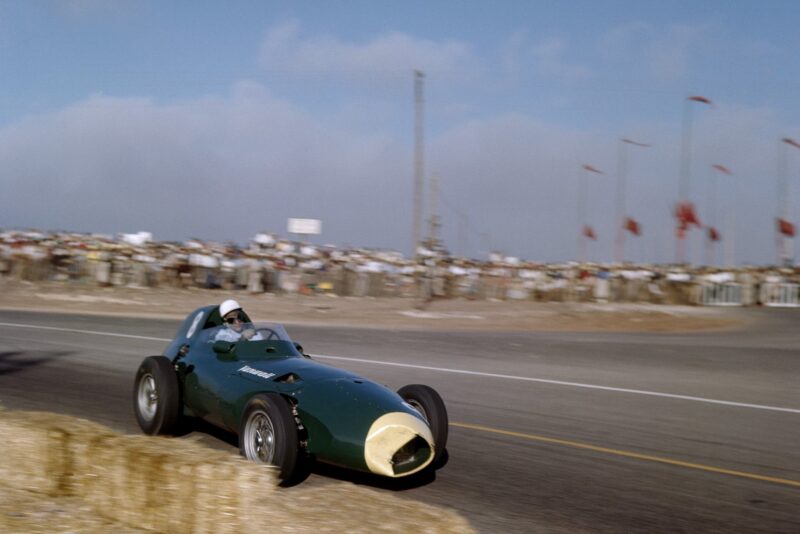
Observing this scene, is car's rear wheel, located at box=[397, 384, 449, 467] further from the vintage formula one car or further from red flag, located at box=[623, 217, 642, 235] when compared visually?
red flag, located at box=[623, 217, 642, 235]

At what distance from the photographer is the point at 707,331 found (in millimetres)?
27641

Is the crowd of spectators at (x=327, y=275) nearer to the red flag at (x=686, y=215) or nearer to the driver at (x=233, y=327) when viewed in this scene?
the red flag at (x=686, y=215)

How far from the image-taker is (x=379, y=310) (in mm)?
29594

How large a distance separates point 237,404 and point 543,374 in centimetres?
866

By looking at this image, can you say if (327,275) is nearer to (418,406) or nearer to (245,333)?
(245,333)

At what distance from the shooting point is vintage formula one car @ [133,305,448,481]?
6535 millimetres

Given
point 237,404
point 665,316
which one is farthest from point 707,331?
point 237,404

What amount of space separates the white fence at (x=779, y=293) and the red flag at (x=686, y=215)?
447 centimetres

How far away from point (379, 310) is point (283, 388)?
2244 cm

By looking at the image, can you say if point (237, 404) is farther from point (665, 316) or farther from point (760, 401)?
point (665, 316)

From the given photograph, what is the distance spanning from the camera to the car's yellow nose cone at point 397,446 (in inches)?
254

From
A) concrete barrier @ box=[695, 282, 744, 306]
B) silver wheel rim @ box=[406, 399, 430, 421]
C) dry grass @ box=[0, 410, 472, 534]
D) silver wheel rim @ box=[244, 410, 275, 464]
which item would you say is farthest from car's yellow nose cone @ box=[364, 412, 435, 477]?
concrete barrier @ box=[695, 282, 744, 306]

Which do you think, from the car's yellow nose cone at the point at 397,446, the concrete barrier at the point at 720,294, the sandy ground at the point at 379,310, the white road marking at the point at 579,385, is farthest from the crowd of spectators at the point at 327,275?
the car's yellow nose cone at the point at 397,446

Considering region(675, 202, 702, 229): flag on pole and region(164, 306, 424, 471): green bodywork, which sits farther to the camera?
region(675, 202, 702, 229): flag on pole
